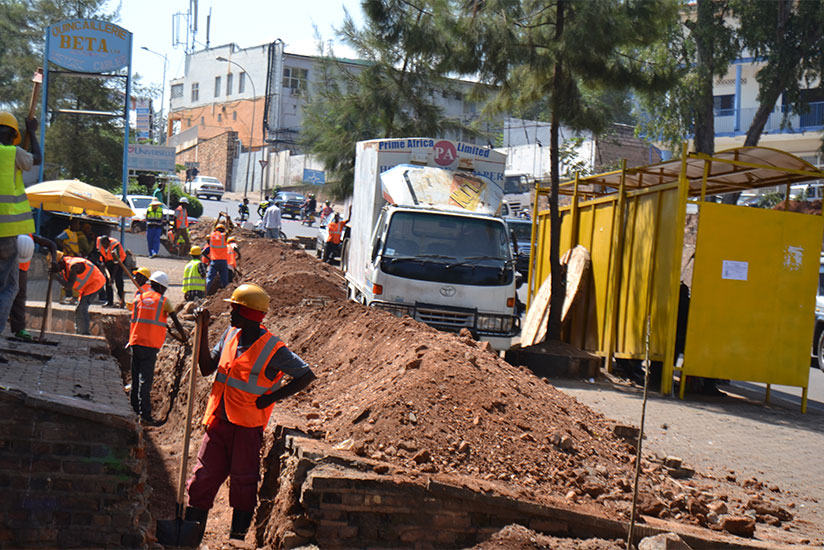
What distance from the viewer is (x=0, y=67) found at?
4716 centimetres

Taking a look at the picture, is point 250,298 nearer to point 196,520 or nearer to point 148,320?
point 196,520

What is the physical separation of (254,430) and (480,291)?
7191 mm

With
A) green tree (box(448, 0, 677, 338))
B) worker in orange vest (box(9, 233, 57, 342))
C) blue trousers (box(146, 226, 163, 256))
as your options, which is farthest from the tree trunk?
blue trousers (box(146, 226, 163, 256))

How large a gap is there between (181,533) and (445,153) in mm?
9708

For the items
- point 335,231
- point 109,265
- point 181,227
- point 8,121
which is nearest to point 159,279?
point 8,121

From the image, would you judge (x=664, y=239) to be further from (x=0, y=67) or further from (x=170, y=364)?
(x=0, y=67)

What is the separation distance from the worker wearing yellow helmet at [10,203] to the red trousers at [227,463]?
219 cm

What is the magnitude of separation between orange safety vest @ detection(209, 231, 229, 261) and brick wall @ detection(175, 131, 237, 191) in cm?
4876

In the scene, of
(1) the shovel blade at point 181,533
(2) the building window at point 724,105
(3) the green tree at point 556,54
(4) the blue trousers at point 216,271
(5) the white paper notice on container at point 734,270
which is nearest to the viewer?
(1) the shovel blade at point 181,533

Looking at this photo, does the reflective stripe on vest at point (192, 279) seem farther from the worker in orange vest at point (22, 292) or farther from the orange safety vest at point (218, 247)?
the worker in orange vest at point (22, 292)

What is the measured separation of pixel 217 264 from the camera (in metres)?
19.5

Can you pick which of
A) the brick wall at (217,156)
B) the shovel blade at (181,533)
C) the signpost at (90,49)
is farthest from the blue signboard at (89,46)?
the brick wall at (217,156)

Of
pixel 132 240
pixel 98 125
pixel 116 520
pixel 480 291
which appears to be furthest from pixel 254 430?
pixel 98 125

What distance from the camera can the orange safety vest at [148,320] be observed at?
1044 centimetres
